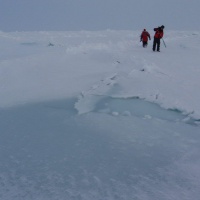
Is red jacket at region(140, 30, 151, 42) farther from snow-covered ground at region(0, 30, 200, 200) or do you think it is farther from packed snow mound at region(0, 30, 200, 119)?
snow-covered ground at region(0, 30, 200, 200)

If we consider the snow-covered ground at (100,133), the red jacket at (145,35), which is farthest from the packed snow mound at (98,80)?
the red jacket at (145,35)

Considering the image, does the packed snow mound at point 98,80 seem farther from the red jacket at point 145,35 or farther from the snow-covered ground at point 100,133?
the red jacket at point 145,35

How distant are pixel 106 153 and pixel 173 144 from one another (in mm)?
831

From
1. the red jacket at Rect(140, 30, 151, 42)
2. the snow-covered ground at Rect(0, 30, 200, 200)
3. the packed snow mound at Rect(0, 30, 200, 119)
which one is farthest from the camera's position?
the red jacket at Rect(140, 30, 151, 42)

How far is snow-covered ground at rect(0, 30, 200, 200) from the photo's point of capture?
2854mm

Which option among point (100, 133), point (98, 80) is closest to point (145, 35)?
point (98, 80)

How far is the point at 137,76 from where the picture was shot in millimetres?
6434

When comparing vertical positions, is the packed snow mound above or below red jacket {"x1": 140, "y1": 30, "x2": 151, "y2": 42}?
below

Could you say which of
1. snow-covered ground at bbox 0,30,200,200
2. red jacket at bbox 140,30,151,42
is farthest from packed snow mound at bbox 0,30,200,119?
red jacket at bbox 140,30,151,42

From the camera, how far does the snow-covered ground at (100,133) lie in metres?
2.85

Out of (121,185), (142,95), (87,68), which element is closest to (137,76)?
(142,95)

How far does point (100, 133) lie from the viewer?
4.11 meters

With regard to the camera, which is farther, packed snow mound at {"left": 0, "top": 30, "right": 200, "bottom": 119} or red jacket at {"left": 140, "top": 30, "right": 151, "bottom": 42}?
red jacket at {"left": 140, "top": 30, "right": 151, "bottom": 42}

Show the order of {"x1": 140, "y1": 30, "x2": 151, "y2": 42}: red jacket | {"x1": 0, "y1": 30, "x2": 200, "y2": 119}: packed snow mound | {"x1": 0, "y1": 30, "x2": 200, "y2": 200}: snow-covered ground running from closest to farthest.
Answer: {"x1": 0, "y1": 30, "x2": 200, "y2": 200}: snow-covered ground < {"x1": 0, "y1": 30, "x2": 200, "y2": 119}: packed snow mound < {"x1": 140, "y1": 30, "x2": 151, "y2": 42}: red jacket
